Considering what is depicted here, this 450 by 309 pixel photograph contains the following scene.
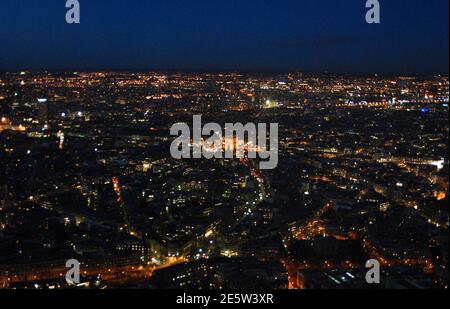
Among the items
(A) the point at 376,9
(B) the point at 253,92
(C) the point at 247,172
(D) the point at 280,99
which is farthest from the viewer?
(B) the point at 253,92

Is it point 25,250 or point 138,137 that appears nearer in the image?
point 25,250

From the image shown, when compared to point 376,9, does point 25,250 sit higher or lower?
lower

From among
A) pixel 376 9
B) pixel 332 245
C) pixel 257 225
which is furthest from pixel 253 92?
pixel 376 9

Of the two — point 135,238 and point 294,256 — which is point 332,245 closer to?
point 294,256

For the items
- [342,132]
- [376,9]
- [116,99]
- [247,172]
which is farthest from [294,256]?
[116,99]

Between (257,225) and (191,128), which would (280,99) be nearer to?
(191,128)

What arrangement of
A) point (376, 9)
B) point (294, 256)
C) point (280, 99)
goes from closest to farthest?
point (376, 9) → point (294, 256) → point (280, 99)

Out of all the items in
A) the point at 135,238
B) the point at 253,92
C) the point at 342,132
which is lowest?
the point at 135,238
